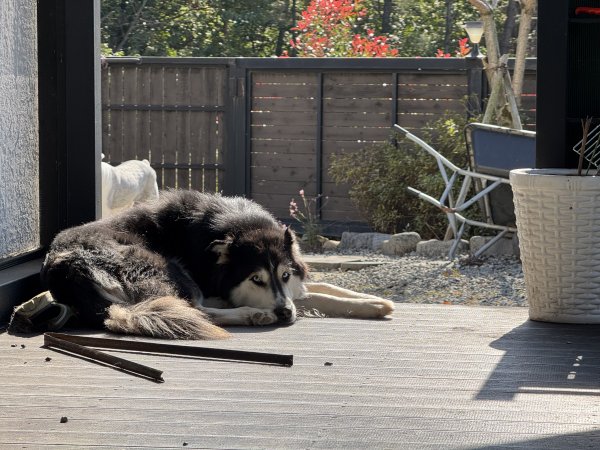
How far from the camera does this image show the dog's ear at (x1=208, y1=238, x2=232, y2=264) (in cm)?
474

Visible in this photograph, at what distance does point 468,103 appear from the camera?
11281 mm

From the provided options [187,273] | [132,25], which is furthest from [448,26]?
[187,273]

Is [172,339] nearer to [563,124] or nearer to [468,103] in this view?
[563,124]

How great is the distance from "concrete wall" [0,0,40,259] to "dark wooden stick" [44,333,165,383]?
0.91 m

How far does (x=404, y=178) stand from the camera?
1114cm

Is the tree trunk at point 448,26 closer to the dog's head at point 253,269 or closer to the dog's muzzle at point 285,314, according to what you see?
the dog's head at point 253,269

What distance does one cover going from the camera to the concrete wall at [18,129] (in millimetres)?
4656

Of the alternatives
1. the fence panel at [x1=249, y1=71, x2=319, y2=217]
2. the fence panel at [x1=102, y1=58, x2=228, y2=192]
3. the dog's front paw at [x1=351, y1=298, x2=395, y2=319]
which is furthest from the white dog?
the dog's front paw at [x1=351, y1=298, x2=395, y2=319]

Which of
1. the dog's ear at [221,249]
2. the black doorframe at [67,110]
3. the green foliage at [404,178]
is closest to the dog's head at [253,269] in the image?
the dog's ear at [221,249]

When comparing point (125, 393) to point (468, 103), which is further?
point (468, 103)

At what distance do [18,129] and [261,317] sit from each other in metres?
1.41

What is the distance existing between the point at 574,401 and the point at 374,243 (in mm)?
7311

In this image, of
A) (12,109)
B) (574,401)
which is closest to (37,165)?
(12,109)

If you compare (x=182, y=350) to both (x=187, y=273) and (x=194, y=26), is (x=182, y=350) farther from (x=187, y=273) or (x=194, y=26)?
(x=194, y=26)
